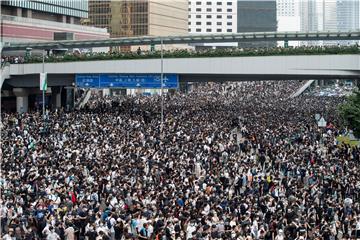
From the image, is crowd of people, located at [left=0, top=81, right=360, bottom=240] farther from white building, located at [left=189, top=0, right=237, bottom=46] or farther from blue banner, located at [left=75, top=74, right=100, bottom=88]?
white building, located at [left=189, top=0, right=237, bottom=46]

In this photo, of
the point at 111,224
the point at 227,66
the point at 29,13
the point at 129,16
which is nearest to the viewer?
the point at 111,224

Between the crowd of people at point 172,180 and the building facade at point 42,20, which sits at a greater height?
the building facade at point 42,20

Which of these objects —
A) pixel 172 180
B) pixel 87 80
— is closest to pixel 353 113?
pixel 172 180

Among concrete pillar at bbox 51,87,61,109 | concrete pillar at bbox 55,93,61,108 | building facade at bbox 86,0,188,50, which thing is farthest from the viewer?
building facade at bbox 86,0,188,50

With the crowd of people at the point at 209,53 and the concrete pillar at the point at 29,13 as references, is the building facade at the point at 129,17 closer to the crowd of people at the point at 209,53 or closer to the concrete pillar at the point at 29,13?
the concrete pillar at the point at 29,13

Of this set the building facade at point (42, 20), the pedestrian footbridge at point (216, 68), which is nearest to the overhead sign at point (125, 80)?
the pedestrian footbridge at point (216, 68)

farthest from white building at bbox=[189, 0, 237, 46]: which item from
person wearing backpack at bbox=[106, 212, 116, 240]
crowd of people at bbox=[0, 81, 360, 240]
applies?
person wearing backpack at bbox=[106, 212, 116, 240]

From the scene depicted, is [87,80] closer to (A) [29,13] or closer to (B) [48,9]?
(A) [29,13]
